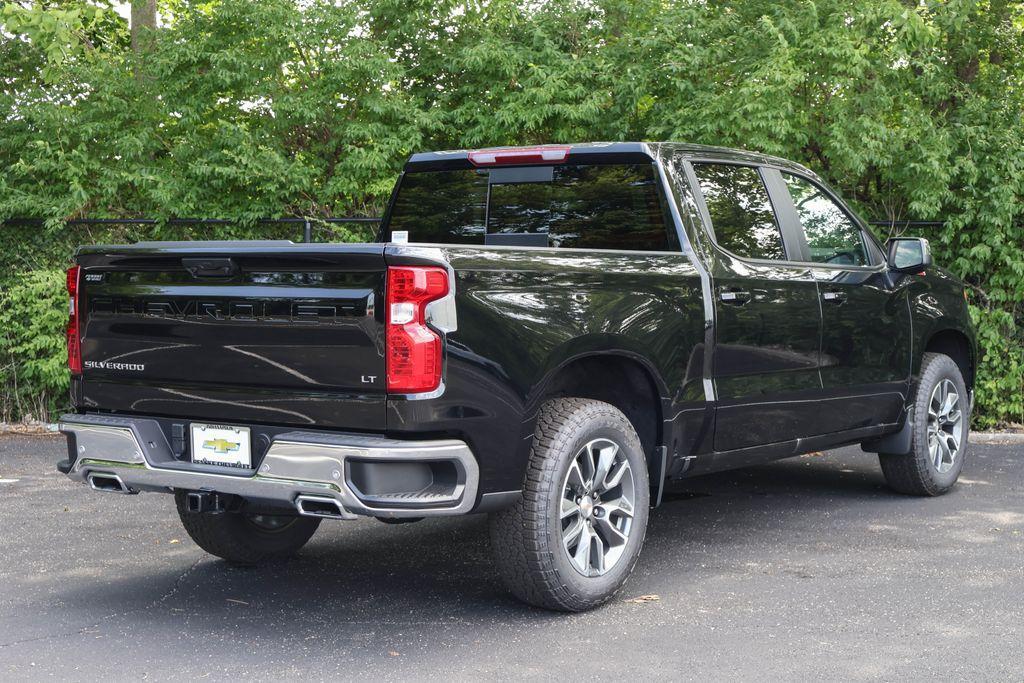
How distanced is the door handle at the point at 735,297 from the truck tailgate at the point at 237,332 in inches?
81.3

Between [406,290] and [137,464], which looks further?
[137,464]

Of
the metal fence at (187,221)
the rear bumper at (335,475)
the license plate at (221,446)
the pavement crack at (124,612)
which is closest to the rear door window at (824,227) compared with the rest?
the rear bumper at (335,475)

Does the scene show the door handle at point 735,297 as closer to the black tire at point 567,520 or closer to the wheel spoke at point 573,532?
the black tire at point 567,520

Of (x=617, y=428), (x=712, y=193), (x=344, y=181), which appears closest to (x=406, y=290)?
(x=617, y=428)

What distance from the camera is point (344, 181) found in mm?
11602

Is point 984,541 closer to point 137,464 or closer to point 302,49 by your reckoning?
point 137,464

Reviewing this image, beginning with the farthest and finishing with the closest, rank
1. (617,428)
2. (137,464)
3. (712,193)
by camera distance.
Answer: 1. (712,193)
2. (617,428)
3. (137,464)

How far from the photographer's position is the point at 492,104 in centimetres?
1190

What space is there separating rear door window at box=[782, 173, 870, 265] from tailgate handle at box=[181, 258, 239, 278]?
323 cm

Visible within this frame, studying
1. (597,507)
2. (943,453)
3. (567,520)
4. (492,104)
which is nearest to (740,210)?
(597,507)

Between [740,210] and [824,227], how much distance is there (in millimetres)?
839

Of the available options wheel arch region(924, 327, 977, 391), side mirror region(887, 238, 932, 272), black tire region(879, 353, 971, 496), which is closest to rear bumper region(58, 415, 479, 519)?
side mirror region(887, 238, 932, 272)

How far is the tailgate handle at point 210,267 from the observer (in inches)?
188

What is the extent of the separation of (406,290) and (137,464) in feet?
4.39
